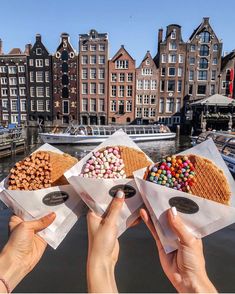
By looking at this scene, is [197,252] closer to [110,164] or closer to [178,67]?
[110,164]

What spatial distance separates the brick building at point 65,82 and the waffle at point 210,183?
36471 mm

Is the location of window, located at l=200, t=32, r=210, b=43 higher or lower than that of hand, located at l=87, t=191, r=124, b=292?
higher

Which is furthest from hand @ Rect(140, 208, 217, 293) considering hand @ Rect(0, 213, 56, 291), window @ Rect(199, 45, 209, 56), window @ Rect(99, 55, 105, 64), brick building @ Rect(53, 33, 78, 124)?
window @ Rect(199, 45, 209, 56)

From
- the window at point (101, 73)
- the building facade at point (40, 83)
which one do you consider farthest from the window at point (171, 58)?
the building facade at point (40, 83)

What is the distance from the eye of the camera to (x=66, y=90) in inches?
1458

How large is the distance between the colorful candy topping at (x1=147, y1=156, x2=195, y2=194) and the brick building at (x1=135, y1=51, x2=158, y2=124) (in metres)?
34.9

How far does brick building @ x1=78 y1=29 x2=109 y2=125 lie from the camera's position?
116ft

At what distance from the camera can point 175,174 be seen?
6.22ft

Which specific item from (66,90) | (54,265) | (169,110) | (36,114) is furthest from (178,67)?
(54,265)

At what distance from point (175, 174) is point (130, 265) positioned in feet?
7.93

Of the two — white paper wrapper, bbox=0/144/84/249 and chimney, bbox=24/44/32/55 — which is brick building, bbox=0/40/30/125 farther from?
white paper wrapper, bbox=0/144/84/249

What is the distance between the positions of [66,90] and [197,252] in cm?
3801

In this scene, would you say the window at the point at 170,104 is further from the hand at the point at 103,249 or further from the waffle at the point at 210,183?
the hand at the point at 103,249

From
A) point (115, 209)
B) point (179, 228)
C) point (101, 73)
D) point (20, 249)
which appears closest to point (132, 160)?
point (115, 209)
